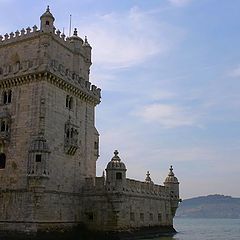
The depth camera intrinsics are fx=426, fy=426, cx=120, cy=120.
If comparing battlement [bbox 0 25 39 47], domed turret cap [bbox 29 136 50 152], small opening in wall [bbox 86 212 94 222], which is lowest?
small opening in wall [bbox 86 212 94 222]

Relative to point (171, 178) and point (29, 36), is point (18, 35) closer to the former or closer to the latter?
point (29, 36)

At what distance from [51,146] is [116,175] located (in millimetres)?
7336

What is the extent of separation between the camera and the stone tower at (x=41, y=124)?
1489 inches

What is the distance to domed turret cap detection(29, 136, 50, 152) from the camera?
3725cm

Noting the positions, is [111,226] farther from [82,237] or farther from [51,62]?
[51,62]

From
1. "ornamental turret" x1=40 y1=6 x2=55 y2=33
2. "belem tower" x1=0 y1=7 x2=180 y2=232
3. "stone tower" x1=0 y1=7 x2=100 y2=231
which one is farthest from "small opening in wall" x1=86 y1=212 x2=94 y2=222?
"ornamental turret" x1=40 y1=6 x2=55 y2=33

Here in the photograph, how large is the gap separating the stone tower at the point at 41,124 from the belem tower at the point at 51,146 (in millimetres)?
88

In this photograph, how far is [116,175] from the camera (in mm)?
42344

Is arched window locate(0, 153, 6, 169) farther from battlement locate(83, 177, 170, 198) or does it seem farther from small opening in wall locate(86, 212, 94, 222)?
small opening in wall locate(86, 212, 94, 222)

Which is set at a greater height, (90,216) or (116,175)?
Answer: (116,175)

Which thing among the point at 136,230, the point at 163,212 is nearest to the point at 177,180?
the point at 163,212

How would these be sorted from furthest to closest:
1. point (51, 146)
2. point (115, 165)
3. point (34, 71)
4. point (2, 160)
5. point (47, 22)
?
1. point (115, 165)
2. point (47, 22)
3. point (2, 160)
4. point (34, 71)
5. point (51, 146)

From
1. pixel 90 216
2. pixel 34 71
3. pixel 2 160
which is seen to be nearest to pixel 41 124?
pixel 34 71

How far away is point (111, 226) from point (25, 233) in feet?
29.6
